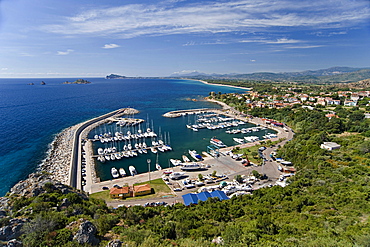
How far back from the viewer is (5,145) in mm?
37500

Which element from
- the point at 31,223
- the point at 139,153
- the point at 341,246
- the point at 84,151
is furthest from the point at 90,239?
the point at 84,151

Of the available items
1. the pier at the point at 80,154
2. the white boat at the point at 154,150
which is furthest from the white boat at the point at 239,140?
the pier at the point at 80,154

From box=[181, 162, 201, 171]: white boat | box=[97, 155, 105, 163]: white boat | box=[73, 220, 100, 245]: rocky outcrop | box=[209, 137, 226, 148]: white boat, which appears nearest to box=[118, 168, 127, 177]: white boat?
box=[97, 155, 105, 163]: white boat

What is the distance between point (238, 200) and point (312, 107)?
184 feet

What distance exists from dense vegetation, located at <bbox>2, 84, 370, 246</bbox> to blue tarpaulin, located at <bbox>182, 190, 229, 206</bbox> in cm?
139

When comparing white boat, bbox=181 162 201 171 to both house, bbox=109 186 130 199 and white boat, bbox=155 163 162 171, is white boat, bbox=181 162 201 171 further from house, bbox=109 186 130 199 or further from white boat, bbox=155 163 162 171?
house, bbox=109 186 130 199

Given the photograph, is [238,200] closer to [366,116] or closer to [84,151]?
[84,151]

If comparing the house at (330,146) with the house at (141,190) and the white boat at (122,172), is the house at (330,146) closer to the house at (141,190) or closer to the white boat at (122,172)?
the house at (141,190)

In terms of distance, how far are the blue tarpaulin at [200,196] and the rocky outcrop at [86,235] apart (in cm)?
1086

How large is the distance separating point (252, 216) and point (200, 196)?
7.10 metres

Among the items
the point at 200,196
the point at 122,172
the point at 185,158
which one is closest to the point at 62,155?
the point at 122,172

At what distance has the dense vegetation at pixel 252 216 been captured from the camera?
10719 mm

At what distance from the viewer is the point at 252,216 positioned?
1526 cm

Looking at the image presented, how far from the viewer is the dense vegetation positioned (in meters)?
10.7
